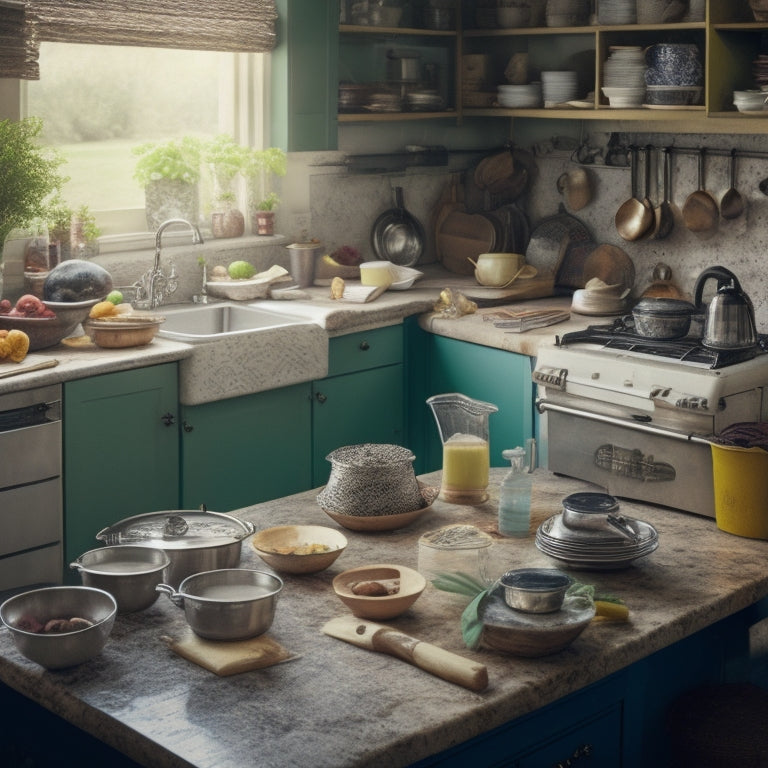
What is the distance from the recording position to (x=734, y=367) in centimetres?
376

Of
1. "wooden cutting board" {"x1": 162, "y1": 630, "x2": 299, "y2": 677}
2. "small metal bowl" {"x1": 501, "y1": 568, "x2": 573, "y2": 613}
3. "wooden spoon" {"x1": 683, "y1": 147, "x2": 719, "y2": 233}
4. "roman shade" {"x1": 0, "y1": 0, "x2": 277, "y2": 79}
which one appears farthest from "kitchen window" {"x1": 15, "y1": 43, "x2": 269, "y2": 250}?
"small metal bowl" {"x1": 501, "y1": 568, "x2": 573, "y2": 613}

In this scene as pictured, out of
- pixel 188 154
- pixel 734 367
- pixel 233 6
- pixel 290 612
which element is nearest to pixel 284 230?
pixel 188 154

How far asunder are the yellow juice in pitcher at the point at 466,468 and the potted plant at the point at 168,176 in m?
2.54

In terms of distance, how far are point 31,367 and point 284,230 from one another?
1886 millimetres

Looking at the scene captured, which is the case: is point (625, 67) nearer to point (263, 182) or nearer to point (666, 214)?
point (666, 214)

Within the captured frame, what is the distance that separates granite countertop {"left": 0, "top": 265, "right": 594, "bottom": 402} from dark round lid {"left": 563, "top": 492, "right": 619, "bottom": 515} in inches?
72.5

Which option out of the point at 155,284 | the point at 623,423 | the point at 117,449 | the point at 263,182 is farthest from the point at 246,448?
the point at 623,423

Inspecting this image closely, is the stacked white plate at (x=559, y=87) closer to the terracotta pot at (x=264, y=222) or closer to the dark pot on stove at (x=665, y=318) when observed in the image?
the terracotta pot at (x=264, y=222)

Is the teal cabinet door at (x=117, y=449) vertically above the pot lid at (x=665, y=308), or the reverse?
the pot lid at (x=665, y=308)

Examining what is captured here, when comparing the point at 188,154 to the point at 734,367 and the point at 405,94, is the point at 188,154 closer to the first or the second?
the point at 405,94

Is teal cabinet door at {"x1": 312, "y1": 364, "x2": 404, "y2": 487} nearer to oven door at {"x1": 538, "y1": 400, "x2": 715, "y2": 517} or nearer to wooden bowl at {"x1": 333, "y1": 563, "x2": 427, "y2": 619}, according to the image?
oven door at {"x1": 538, "y1": 400, "x2": 715, "y2": 517}

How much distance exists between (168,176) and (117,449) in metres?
1.38

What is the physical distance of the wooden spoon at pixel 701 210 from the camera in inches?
204

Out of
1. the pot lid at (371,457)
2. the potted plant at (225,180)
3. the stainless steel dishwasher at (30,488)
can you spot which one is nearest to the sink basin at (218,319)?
the potted plant at (225,180)
